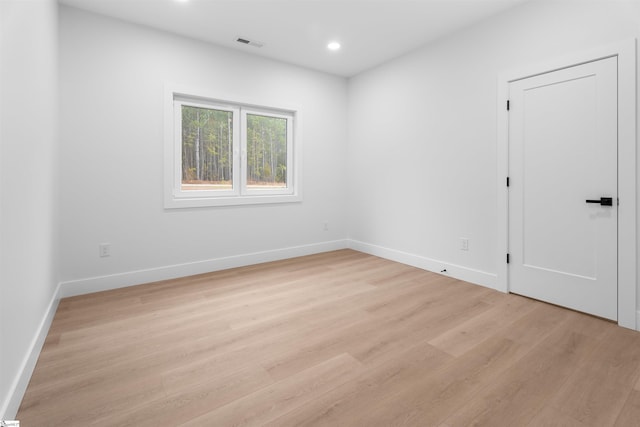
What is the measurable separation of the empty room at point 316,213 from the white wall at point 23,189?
0.03 m

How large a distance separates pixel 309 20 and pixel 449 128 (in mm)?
1902

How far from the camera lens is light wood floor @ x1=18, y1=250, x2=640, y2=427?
148 centimetres

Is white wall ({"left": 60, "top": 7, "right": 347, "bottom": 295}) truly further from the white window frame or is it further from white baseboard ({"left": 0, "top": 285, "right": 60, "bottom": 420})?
white baseboard ({"left": 0, "top": 285, "right": 60, "bottom": 420})

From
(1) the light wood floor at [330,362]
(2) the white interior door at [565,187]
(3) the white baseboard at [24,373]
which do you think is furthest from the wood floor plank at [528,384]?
(3) the white baseboard at [24,373]

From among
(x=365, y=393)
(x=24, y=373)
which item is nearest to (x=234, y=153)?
(x=24, y=373)

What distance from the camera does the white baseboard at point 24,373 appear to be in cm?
136

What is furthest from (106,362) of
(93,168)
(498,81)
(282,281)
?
(498,81)

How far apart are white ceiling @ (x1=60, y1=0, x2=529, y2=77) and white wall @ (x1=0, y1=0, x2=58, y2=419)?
919 mm

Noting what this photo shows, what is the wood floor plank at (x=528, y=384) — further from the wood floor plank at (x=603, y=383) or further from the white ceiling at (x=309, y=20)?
the white ceiling at (x=309, y=20)

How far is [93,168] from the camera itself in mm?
3105

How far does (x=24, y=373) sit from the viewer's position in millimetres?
1617

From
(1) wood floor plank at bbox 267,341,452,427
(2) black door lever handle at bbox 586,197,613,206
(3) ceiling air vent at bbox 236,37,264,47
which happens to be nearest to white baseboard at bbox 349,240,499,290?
(2) black door lever handle at bbox 586,197,613,206

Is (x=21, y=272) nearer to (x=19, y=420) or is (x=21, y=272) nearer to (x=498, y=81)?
(x=19, y=420)

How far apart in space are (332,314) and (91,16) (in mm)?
3610
